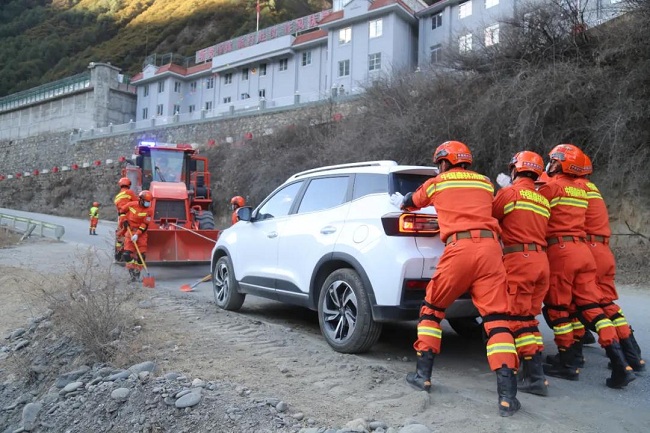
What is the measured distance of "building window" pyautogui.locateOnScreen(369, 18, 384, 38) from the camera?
121ft

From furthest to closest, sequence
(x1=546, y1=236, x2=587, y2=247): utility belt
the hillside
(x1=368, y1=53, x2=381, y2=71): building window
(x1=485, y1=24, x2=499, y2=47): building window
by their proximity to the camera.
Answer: the hillside
(x1=368, y1=53, x2=381, y2=71): building window
(x1=485, y1=24, x2=499, y2=47): building window
(x1=546, y1=236, x2=587, y2=247): utility belt

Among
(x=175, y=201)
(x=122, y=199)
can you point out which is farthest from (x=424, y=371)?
(x=175, y=201)

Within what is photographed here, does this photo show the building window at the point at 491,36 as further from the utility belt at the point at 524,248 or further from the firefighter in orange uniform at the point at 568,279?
the utility belt at the point at 524,248

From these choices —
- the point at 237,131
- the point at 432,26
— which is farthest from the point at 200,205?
the point at 432,26

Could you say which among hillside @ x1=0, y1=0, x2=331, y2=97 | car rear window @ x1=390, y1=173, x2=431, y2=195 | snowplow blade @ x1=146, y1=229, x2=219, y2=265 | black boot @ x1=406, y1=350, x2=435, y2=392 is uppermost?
hillside @ x1=0, y1=0, x2=331, y2=97

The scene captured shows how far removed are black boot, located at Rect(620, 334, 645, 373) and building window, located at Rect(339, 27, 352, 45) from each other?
36.7m

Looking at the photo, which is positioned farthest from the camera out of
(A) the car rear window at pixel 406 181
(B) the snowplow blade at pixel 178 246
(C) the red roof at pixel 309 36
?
(C) the red roof at pixel 309 36

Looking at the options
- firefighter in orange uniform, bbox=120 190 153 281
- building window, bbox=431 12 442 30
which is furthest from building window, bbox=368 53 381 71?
firefighter in orange uniform, bbox=120 190 153 281

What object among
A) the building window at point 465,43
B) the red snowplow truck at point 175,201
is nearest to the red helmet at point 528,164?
the red snowplow truck at point 175,201

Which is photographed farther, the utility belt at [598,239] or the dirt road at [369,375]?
the utility belt at [598,239]

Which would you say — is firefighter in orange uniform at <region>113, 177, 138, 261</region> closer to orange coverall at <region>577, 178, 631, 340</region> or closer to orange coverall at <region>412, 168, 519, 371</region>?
orange coverall at <region>412, 168, 519, 371</region>

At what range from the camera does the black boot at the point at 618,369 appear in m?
4.32

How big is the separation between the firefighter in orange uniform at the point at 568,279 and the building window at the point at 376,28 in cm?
3484

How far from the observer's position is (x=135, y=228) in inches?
363
